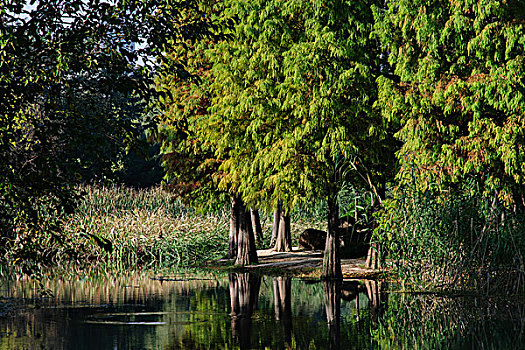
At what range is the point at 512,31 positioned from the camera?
1739cm

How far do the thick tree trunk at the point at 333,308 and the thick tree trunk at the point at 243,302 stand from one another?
130cm

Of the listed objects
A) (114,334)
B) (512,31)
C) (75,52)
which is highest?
(512,31)

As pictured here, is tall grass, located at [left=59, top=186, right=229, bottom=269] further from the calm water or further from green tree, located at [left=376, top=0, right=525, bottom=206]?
green tree, located at [left=376, top=0, right=525, bottom=206]

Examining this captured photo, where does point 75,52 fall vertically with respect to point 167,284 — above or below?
above

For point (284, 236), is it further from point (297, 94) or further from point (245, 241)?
point (297, 94)

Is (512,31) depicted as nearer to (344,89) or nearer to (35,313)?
(344,89)

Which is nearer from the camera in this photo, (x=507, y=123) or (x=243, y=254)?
(x=507, y=123)

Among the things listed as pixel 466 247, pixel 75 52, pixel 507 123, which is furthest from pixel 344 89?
pixel 75 52

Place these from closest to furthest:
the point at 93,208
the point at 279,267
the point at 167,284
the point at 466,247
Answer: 1. the point at 466,247
2. the point at 167,284
3. the point at 279,267
4. the point at 93,208

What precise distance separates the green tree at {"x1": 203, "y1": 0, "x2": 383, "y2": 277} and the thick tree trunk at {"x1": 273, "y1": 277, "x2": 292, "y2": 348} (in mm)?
1596

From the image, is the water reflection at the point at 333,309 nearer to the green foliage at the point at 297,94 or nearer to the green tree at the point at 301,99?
the green tree at the point at 301,99

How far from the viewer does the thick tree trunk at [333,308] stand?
10630 millimetres

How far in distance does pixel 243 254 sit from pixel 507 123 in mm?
11730

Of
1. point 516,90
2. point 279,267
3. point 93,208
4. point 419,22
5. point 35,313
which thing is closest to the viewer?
point 35,313
